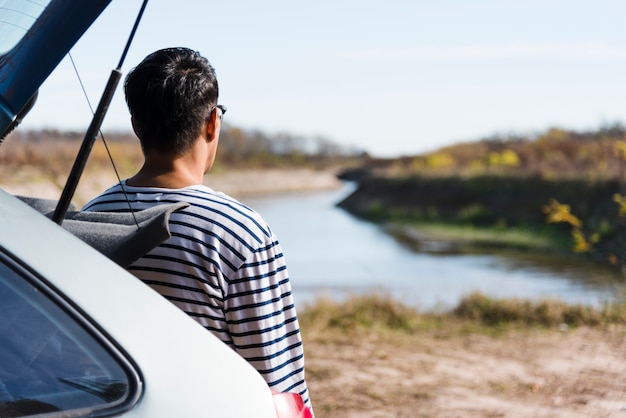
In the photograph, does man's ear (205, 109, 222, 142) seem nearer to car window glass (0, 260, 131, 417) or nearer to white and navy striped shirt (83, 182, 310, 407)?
white and navy striped shirt (83, 182, 310, 407)

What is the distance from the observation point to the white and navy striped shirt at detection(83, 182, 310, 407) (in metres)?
1.96

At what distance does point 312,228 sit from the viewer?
90.3 ft

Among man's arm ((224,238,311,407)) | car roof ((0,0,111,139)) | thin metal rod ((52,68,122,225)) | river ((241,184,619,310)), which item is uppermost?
car roof ((0,0,111,139))

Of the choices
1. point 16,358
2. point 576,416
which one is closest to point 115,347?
point 16,358

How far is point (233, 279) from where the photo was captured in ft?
6.44

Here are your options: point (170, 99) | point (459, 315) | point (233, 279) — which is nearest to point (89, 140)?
point (170, 99)

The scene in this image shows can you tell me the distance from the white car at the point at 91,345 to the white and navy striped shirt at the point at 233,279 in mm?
435

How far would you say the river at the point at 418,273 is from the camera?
12.7 metres

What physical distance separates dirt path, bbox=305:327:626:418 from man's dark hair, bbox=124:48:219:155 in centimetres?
344

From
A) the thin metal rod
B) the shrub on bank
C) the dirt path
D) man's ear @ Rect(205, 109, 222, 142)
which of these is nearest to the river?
the shrub on bank

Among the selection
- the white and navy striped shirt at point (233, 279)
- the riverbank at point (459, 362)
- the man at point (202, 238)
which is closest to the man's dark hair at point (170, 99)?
the man at point (202, 238)

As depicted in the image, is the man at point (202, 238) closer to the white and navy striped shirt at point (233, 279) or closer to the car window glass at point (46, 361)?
the white and navy striped shirt at point (233, 279)

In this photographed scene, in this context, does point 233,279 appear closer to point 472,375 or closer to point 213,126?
point 213,126

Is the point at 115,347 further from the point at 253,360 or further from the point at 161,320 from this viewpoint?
the point at 253,360
